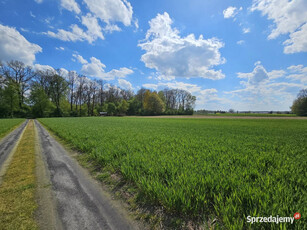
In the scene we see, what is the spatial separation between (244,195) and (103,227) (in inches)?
103

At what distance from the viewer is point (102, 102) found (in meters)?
76.1

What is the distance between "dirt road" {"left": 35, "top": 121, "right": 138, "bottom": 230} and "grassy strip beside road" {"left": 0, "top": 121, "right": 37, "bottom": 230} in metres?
0.40

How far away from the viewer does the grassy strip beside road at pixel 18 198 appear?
2096 millimetres

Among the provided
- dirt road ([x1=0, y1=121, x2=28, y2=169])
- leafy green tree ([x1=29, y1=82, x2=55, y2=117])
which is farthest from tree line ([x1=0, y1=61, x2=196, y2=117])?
dirt road ([x1=0, y1=121, x2=28, y2=169])

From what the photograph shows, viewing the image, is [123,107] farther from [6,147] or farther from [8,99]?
[6,147]

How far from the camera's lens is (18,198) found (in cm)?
275

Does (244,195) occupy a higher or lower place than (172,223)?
higher

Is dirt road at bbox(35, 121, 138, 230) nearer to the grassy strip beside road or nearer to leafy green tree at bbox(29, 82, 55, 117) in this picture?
the grassy strip beside road

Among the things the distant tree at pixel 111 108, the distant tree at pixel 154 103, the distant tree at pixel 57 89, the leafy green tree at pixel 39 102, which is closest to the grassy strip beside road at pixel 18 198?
the leafy green tree at pixel 39 102

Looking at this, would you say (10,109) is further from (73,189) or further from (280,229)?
(280,229)

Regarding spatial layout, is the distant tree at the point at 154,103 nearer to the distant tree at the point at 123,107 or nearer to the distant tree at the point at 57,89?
the distant tree at the point at 123,107

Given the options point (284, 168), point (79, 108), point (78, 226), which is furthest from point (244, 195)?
point (79, 108)

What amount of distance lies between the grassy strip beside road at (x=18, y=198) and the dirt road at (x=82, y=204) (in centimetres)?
40

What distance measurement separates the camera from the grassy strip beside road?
2.10m
